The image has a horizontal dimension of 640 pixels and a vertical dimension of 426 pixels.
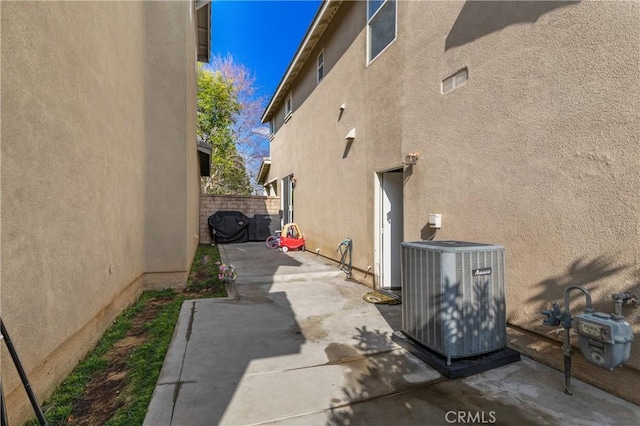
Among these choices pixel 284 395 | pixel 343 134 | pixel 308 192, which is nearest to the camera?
pixel 284 395

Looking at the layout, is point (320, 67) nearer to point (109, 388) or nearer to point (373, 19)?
point (373, 19)

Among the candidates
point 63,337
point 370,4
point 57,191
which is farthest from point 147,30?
point 63,337

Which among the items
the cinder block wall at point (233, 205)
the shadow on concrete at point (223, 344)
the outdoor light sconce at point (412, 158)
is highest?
the outdoor light sconce at point (412, 158)

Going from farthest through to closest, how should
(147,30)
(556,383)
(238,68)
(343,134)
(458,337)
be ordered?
(238,68), (343,134), (147,30), (458,337), (556,383)

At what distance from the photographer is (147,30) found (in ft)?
19.1

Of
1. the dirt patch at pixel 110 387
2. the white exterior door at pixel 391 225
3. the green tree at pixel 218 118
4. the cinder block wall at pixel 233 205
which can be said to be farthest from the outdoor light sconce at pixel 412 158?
the green tree at pixel 218 118

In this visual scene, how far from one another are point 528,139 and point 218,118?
20033 millimetres

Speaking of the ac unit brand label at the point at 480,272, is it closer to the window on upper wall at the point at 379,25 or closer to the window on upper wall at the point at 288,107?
the window on upper wall at the point at 379,25

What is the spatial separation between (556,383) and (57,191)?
4335 mm

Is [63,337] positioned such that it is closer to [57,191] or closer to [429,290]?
[57,191]

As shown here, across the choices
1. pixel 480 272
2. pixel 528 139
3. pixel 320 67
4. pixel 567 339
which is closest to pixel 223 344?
pixel 480 272

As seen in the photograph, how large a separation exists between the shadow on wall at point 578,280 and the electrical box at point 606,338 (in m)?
0.29

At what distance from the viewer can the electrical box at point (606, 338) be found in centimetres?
217

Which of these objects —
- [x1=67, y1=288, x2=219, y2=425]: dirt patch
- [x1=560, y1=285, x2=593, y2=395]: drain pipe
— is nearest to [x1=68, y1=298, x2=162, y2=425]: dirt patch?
[x1=67, y1=288, x2=219, y2=425]: dirt patch
